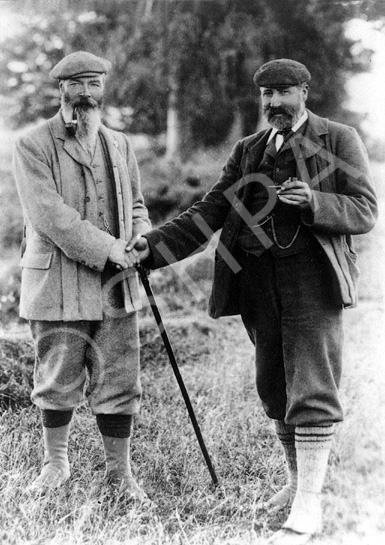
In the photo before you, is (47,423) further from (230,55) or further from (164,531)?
(230,55)

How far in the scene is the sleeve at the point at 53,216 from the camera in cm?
315

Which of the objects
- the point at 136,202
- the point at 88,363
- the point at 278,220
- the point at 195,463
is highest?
the point at 136,202

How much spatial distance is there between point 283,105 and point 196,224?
0.74 meters

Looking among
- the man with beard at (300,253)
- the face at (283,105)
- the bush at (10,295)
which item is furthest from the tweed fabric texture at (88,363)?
the bush at (10,295)

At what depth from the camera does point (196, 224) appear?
3361 millimetres

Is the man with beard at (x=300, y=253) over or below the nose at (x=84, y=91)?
below

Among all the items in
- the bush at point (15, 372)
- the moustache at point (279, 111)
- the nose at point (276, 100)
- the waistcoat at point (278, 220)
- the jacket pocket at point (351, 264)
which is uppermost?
the nose at point (276, 100)

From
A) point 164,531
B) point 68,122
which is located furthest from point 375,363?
point 68,122

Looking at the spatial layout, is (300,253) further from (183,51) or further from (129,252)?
(183,51)

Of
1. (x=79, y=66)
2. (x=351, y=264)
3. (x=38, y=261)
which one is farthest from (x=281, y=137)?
(x=38, y=261)

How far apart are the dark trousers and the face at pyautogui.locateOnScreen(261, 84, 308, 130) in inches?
22.8

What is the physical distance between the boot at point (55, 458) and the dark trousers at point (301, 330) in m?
1.14

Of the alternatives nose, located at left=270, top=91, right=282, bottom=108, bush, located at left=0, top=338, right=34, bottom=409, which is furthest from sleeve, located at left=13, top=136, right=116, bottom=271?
bush, located at left=0, top=338, right=34, bottom=409

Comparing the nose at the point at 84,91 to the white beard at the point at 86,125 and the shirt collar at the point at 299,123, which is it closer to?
the white beard at the point at 86,125
